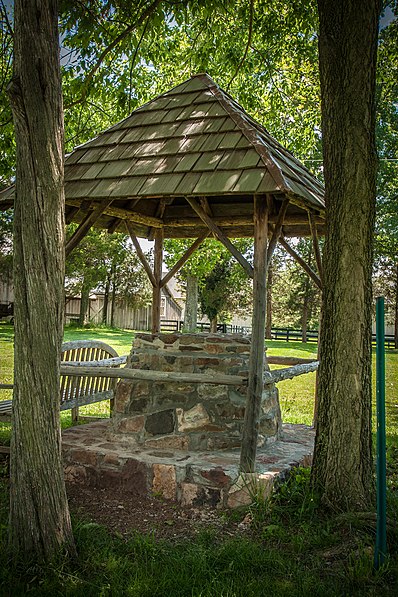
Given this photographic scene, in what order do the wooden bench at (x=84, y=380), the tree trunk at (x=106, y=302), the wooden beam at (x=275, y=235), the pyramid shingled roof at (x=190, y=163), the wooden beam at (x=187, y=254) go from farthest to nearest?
the tree trunk at (x=106, y=302) < the wooden beam at (x=187, y=254) < the wooden bench at (x=84, y=380) < the wooden beam at (x=275, y=235) < the pyramid shingled roof at (x=190, y=163)

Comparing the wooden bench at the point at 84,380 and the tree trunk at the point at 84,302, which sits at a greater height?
the tree trunk at the point at 84,302

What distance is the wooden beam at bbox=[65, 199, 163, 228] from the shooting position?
261 inches

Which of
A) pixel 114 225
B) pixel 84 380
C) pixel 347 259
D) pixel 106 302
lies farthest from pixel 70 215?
pixel 106 302

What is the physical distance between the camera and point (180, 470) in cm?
560

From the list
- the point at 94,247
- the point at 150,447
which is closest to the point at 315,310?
the point at 94,247

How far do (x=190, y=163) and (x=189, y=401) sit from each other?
2700 mm

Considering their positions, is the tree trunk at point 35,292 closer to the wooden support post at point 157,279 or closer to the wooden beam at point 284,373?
the wooden beam at point 284,373

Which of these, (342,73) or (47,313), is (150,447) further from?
(342,73)

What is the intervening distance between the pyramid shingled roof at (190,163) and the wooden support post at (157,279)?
810mm

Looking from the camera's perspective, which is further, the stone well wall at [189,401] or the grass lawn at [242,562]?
the stone well wall at [189,401]

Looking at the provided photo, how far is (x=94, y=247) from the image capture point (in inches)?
1304

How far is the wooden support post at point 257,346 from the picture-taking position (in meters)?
5.57

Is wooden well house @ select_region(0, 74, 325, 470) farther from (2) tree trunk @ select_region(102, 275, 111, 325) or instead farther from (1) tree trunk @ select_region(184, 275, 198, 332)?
(2) tree trunk @ select_region(102, 275, 111, 325)

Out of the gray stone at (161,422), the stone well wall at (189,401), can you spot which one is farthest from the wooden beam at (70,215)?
the gray stone at (161,422)
